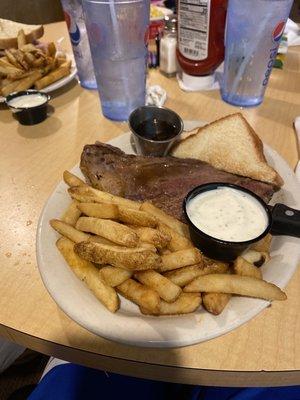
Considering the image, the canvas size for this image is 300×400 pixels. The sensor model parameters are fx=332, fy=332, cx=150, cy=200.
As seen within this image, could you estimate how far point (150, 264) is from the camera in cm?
89

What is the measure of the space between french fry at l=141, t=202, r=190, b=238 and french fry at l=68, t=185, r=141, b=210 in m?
0.05

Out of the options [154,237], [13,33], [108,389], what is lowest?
[108,389]

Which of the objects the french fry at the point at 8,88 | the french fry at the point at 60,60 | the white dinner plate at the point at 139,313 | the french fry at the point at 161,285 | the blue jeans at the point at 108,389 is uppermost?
the french fry at the point at 60,60

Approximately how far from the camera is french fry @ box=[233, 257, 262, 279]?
95 centimetres

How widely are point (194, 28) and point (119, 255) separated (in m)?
1.42

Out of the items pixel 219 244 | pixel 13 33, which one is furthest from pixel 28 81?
pixel 219 244

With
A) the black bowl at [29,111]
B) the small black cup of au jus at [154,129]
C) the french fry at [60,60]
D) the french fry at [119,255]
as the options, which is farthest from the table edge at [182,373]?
the french fry at [60,60]

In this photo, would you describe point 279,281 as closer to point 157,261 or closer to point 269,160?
point 157,261

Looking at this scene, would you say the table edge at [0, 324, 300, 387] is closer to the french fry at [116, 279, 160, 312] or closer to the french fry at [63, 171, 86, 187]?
the french fry at [116, 279, 160, 312]

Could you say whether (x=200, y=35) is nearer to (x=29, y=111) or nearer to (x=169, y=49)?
(x=169, y=49)

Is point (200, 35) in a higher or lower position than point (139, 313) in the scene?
higher

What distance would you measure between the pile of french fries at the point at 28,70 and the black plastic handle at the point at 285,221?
1.50 metres

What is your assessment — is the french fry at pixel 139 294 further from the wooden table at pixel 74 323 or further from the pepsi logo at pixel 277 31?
the pepsi logo at pixel 277 31

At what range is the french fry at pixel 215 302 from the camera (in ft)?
2.91
